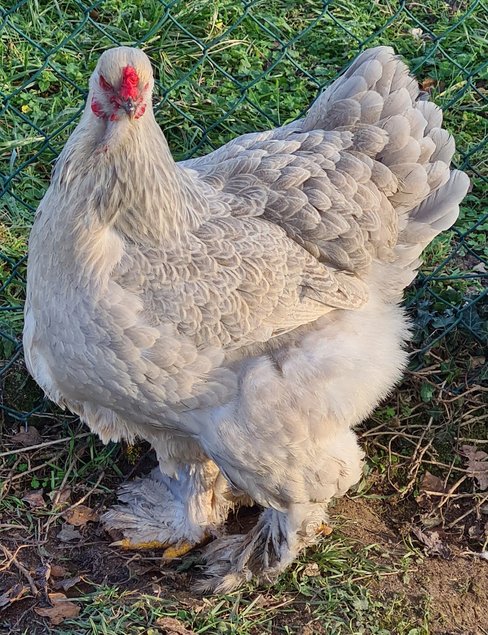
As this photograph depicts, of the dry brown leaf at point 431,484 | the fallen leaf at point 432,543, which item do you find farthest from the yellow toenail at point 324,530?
the dry brown leaf at point 431,484

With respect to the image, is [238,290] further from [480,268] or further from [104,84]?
[480,268]

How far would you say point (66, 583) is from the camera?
9.27 feet

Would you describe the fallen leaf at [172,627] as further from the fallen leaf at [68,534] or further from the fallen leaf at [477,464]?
the fallen leaf at [477,464]

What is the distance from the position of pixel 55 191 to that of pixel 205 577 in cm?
146

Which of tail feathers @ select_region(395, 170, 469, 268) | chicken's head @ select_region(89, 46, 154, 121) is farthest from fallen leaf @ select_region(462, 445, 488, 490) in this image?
chicken's head @ select_region(89, 46, 154, 121)

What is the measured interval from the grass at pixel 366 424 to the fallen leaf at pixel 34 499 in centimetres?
3

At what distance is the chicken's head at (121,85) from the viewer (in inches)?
83.8

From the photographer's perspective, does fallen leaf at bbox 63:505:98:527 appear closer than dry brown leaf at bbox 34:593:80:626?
No

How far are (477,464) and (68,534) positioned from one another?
1.59 metres

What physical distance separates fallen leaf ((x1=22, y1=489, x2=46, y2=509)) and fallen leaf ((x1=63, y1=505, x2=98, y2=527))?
0.10 m

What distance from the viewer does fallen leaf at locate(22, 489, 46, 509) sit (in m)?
3.07

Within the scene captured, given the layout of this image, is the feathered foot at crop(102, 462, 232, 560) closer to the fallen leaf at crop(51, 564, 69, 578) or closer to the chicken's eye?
the fallen leaf at crop(51, 564, 69, 578)

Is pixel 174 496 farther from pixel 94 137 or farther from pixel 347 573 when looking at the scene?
pixel 94 137

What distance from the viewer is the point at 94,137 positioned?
2275mm
